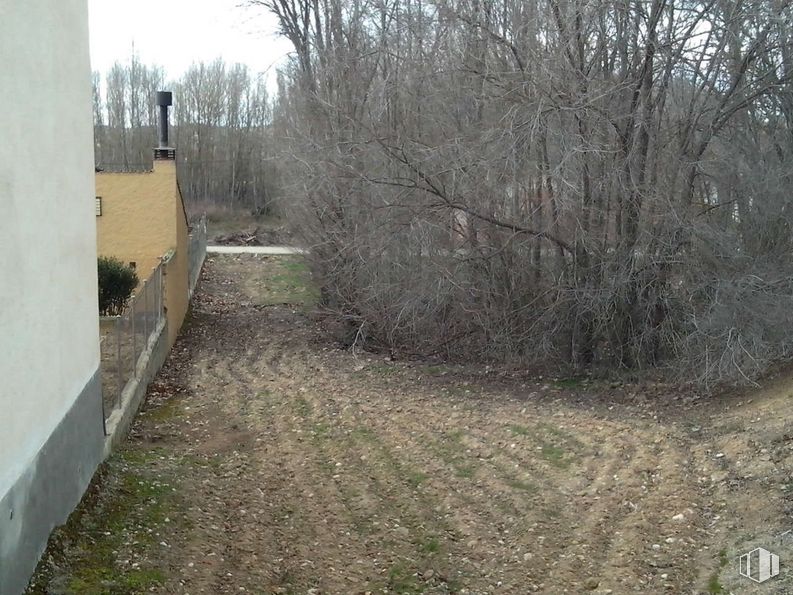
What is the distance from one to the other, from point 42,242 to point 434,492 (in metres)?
4.27

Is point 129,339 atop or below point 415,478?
atop

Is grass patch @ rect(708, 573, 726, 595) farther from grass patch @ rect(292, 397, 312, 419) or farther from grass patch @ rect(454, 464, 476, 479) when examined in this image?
grass patch @ rect(292, 397, 312, 419)

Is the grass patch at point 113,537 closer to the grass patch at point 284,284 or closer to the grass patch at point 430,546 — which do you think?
the grass patch at point 430,546

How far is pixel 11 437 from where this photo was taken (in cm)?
455

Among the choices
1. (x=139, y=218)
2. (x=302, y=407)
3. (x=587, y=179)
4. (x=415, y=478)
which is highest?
(x=587, y=179)

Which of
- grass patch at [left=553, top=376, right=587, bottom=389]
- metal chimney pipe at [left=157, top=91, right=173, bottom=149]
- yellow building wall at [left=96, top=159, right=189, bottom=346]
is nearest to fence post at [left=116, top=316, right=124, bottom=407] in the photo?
grass patch at [left=553, top=376, right=587, bottom=389]

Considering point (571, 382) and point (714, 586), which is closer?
point (714, 586)

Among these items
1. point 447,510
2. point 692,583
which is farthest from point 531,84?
point 692,583

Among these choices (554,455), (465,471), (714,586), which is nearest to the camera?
(714,586)

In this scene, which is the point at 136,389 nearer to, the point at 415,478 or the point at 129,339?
the point at 129,339

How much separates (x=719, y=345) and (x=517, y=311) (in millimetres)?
3343

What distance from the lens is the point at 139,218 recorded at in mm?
16297

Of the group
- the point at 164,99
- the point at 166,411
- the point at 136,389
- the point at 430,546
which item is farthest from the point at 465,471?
the point at 164,99

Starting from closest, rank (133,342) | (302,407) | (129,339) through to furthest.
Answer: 1. (129,339)
2. (133,342)
3. (302,407)
